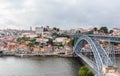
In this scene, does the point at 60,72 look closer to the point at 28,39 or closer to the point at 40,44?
the point at 40,44

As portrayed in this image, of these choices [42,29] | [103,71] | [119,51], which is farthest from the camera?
[42,29]

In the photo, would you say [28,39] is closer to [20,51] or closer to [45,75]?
[20,51]

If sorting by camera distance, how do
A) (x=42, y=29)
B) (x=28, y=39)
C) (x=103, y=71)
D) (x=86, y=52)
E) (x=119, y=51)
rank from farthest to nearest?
(x=42, y=29) → (x=28, y=39) → (x=119, y=51) → (x=86, y=52) → (x=103, y=71)

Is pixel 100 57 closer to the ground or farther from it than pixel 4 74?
farther from it

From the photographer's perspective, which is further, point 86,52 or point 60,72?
point 86,52


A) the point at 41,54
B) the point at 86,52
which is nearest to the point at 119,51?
the point at 86,52

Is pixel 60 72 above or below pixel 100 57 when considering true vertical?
below

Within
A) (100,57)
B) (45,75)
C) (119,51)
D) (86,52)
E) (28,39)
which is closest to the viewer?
(100,57)

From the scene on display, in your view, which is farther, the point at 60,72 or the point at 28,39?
the point at 28,39

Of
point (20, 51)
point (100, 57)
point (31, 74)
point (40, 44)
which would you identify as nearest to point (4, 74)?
point (31, 74)

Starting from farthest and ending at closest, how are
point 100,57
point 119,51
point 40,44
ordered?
point 40,44
point 119,51
point 100,57
